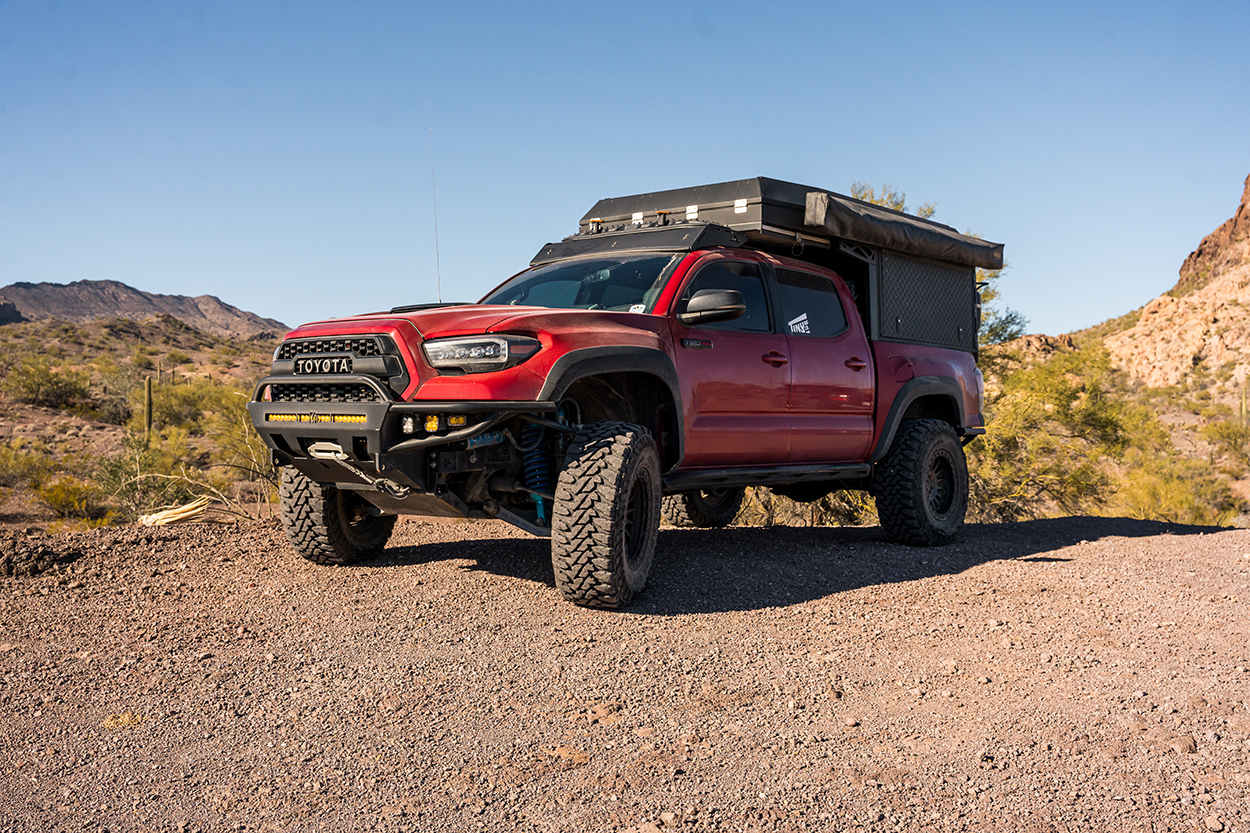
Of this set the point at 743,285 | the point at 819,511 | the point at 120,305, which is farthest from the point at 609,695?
the point at 120,305

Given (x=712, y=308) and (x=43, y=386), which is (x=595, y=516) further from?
(x=43, y=386)

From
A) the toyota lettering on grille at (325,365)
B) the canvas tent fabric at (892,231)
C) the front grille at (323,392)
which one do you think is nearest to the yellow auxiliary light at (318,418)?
the front grille at (323,392)

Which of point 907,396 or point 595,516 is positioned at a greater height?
point 907,396

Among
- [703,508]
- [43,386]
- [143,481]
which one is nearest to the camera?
[703,508]

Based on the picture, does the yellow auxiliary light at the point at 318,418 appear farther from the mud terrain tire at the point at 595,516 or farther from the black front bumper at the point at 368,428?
the mud terrain tire at the point at 595,516

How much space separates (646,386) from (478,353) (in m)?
1.43

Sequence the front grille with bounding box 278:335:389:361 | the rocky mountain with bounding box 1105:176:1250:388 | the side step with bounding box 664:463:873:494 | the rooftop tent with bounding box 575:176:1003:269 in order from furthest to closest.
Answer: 1. the rocky mountain with bounding box 1105:176:1250:388
2. the rooftop tent with bounding box 575:176:1003:269
3. the side step with bounding box 664:463:873:494
4. the front grille with bounding box 278:335:389:361

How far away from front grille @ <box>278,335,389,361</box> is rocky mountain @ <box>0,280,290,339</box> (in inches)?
4482

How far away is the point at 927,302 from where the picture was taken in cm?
845

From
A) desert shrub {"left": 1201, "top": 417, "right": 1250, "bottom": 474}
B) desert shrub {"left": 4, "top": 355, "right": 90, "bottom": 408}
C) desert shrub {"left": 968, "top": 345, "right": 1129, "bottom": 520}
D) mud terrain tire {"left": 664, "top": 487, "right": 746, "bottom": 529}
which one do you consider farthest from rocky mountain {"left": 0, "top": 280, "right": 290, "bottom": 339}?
mud terrain tire {"left": 664, "top": 487, "right": 746, "bottom": 529}

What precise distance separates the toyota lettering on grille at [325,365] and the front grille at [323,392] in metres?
0.07

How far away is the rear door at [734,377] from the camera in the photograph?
580 centimetres

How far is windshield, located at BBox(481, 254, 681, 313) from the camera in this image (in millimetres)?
5941

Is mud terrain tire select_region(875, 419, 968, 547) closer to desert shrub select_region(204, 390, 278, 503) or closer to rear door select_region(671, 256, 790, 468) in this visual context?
rear door select_region(671, 256, 790, 468)
